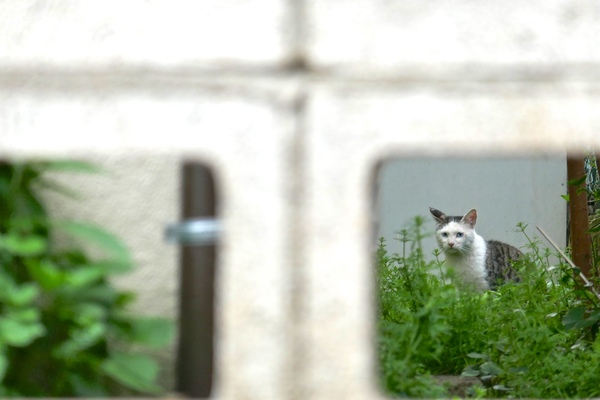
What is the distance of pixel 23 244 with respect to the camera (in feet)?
5.05

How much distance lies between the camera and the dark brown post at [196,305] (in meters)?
1.60

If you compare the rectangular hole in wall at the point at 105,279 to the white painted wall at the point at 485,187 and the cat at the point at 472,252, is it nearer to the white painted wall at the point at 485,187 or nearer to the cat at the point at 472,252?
the cat at the point at 472,252

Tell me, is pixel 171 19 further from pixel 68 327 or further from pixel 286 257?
pixel 68 327

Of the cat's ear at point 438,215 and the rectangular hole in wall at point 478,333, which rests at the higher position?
the cat's ear at point 438,215

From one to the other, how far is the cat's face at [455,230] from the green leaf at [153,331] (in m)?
4.54

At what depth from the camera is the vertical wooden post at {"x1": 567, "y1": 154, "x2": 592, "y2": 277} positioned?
A: 3.74 meters

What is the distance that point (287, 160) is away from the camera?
140 cm

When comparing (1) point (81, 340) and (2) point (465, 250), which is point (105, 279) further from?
(2) point (465, 250)

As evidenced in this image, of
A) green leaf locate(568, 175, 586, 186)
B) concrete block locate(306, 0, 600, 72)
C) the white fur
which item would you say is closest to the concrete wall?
concrete block locate(306, 0, 600, 72)

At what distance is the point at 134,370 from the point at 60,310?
0.64 feet

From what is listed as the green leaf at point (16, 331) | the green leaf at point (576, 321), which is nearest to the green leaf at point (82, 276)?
the green leaf at point (16, 331)

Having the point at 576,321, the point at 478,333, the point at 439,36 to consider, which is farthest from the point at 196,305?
the point at 576,321

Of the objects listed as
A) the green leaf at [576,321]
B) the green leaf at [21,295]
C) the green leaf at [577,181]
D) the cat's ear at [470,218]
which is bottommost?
the green leaf at [576,321]

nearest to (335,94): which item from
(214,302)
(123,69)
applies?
(123,69)
